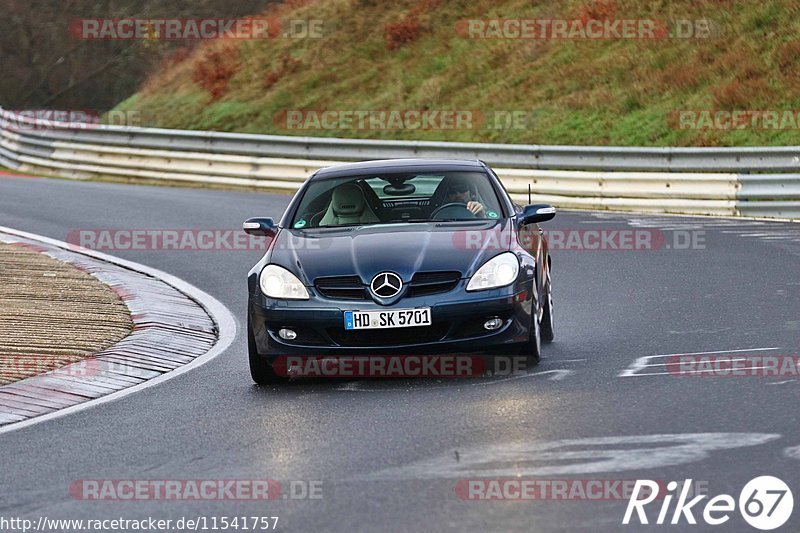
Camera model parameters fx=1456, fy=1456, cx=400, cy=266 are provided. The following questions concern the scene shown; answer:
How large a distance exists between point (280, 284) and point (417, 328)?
38.2 inches

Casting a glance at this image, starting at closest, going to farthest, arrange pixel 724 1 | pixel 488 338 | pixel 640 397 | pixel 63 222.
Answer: pixel 640 397 < pixel 488 338 < pixel 63 222 < pixel 724 1

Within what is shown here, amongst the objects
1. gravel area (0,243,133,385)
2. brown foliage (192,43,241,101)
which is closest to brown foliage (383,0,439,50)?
brown foliage (192,43,241,101)

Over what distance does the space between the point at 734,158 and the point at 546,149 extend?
3265mm

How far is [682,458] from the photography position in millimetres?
6586

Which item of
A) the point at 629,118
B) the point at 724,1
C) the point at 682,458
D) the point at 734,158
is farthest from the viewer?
the point at 724,1

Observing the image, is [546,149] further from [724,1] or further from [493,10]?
[493,10]

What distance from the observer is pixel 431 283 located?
9109mm

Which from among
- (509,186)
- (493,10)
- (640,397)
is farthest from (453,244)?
(493,10)

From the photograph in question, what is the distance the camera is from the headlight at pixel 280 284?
9242 mm

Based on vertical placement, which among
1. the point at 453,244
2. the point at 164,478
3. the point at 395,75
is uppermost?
the point at 395,75

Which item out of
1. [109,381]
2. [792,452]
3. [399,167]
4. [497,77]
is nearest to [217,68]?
[497,77]

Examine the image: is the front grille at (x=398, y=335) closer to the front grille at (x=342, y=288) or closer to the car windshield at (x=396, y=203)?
the front grille at (x=342, y=288)

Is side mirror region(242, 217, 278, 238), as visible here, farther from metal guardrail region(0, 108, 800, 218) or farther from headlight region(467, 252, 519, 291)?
metal guardrail region(0, 108, 800, 218)

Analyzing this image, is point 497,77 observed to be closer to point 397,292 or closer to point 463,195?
point 463,195
